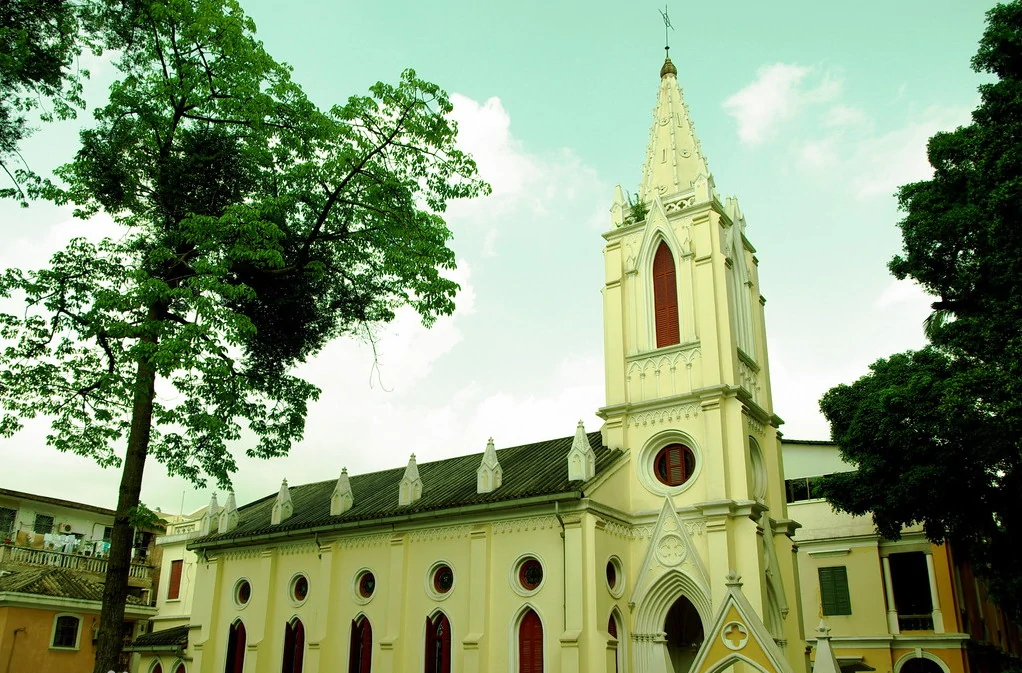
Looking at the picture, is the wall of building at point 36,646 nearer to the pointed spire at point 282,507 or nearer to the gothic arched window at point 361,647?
the pointed spire at point 282,507

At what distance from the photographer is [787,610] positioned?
2342cm

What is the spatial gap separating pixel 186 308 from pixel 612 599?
1316 cm

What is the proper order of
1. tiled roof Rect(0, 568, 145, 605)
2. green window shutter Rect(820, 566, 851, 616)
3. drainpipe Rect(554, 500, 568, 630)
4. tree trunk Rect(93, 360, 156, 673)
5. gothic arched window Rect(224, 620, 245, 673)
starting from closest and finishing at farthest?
1. tree trunk Rect(93, 360, 156, 673)
2. drainpipe Rect(554, 500, 568, 630)
3. gothic arched window Rect(224, 620, 245, 673)
4. tiled roof Rect(0, 568, 145, 605)
5. green window shutter Rect(820, 566, 851, 616)

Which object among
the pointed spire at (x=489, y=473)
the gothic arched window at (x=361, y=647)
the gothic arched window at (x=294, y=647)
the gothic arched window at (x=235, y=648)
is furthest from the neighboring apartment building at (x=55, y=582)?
the pointed spire at (x=489, y=473)

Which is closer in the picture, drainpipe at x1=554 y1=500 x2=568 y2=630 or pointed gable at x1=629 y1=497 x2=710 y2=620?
drainpipe at x1=554 y1=500 x2=568 y2=630

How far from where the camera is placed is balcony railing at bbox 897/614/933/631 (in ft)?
103

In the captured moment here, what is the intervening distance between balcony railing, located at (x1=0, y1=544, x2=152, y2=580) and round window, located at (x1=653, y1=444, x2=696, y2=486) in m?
25.8

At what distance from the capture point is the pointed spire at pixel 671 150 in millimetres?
27844

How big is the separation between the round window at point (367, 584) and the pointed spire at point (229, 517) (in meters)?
8.07

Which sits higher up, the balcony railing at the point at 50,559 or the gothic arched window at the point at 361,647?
Result: the balcony railing at the point at 50,559

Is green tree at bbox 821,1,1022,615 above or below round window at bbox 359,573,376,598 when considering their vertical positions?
above

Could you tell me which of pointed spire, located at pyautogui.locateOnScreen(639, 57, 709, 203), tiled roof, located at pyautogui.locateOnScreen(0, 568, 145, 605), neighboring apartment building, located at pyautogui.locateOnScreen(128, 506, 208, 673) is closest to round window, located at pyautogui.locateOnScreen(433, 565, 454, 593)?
neighboring apartment building, located at pyautogui.locateOnScreen(128, 506, 208, 673)

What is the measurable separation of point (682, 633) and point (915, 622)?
13.0 meters

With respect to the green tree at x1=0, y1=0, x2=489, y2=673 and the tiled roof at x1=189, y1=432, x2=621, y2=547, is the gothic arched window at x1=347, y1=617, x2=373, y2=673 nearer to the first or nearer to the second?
the tiled roof at x1=189, y1=432, x2=621, y2=547
